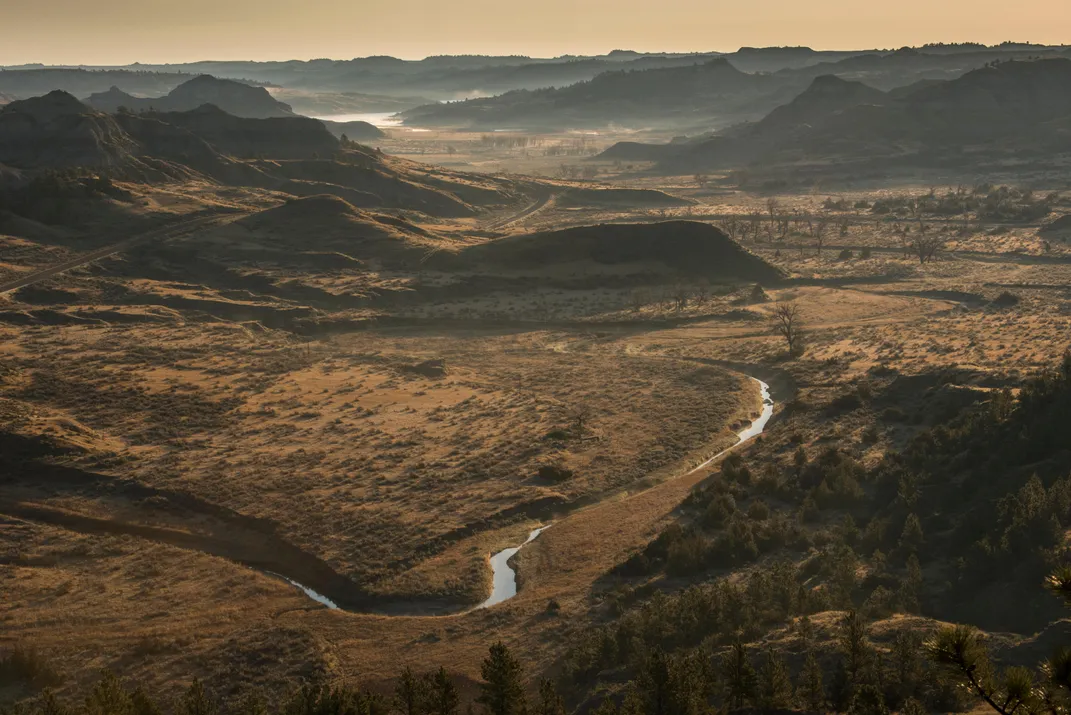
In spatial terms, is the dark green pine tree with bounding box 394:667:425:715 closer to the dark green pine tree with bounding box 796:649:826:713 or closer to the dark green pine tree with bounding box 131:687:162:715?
the dark green pine tree with bounding box 131:687:162:715

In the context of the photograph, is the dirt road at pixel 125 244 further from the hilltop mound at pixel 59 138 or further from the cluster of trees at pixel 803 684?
the cluster of trees at pixel 803 684

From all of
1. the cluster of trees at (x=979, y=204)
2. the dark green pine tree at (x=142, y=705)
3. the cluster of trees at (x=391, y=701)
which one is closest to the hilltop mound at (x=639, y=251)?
the cluster of trees at (x=979, y=204)

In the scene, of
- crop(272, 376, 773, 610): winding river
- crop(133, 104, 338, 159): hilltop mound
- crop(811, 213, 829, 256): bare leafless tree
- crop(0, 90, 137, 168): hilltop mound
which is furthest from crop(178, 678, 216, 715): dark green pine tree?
crop(133, 104, 338, 159): hilltop mound

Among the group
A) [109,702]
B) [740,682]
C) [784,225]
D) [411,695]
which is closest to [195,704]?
[109,702]

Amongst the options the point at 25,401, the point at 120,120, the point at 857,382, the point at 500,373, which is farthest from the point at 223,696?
the point at 120,120

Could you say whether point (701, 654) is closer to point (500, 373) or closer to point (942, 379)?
point (942, 379)

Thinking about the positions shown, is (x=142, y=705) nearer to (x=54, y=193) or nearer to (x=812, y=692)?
(x=812, y=692)
